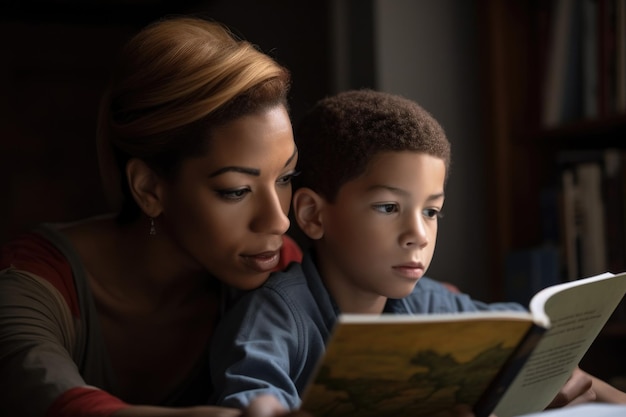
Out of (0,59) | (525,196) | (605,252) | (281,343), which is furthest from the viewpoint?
(0,59)

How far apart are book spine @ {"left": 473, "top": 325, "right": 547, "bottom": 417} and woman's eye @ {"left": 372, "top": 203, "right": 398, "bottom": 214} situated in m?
0.30

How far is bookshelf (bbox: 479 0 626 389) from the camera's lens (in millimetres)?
2156

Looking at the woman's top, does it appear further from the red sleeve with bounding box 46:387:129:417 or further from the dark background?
the dark background

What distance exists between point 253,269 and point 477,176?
1.43 m

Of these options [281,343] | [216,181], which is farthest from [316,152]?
[281,343]

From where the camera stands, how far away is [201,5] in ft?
9.00

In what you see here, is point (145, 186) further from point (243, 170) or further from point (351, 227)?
point (351, 227)

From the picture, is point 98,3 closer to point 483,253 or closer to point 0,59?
point 0,59

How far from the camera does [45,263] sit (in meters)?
1.23

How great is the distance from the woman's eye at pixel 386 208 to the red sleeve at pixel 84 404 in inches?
16.5

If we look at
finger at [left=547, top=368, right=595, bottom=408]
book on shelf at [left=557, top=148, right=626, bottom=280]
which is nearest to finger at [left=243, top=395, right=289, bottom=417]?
finger at [left=547, top=368, right=595, bottom=408]

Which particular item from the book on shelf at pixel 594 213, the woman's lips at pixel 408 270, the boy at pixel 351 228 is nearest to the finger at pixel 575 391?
the boy at pixel 351 228

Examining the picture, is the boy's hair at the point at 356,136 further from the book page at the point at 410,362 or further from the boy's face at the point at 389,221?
the book page at the point at 410,362

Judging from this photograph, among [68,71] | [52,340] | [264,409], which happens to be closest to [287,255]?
[52,340]
